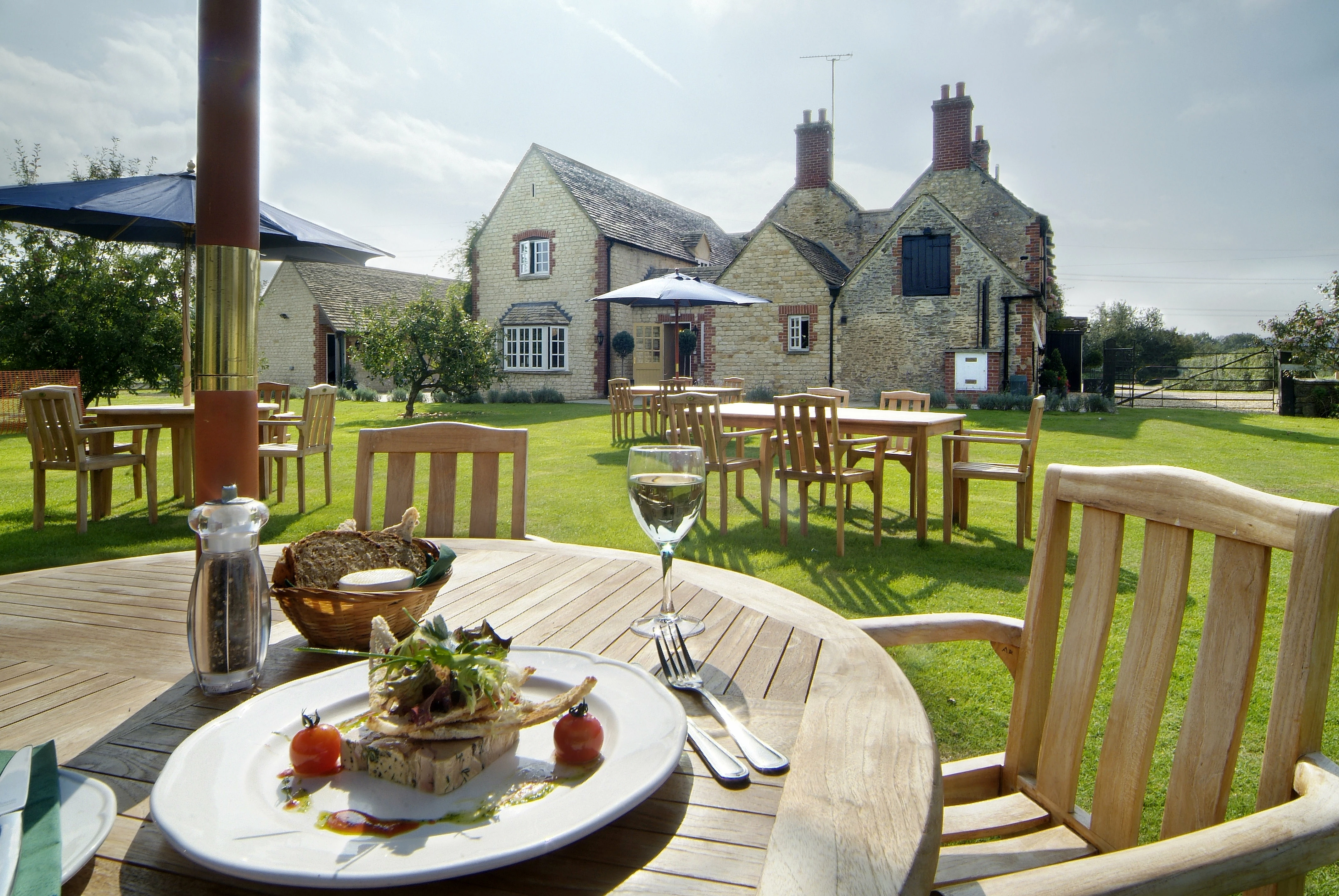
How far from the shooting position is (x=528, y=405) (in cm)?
2022

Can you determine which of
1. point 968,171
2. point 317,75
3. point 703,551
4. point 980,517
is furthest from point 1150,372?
point 317,75

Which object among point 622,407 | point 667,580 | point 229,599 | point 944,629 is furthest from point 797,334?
point 229,599

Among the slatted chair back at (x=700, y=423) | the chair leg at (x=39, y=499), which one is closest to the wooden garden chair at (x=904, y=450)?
the slatted chair back at (x=700, y=423)

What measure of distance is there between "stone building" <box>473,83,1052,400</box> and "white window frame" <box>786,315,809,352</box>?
0.13 feet

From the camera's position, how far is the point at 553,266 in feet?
70.7

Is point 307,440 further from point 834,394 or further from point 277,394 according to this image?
point 834,394

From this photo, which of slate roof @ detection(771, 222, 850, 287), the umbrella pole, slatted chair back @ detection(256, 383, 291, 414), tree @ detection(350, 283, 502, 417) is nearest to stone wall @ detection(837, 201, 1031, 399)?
slate roof @ detection(771, 222, 850, 287)

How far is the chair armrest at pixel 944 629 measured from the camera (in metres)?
1.49

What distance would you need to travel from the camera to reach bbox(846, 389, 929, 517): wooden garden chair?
20.2 feet

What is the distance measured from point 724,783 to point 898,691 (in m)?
0.34

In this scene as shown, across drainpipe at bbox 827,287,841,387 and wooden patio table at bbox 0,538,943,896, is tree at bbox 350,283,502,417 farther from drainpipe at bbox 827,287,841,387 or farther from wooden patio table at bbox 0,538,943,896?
wooden patio table at bbox 0,538,943,896

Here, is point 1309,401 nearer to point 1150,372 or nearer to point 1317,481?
point 1317,481

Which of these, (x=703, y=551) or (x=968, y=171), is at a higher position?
(x=968, y=171)

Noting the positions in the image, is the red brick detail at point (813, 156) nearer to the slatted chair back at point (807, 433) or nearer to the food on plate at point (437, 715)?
the slatted chair back at point (807, 433)
